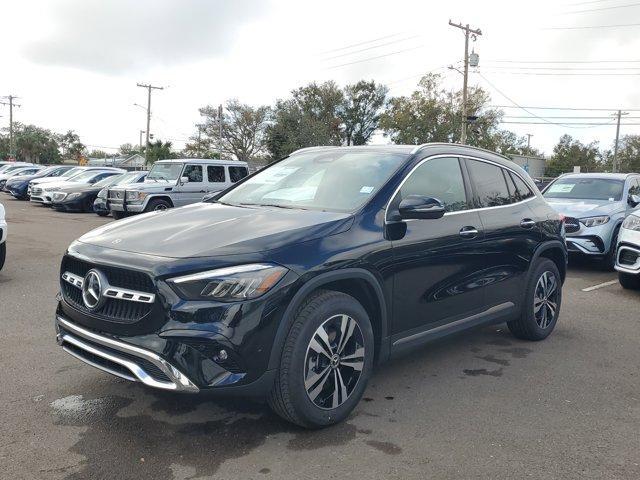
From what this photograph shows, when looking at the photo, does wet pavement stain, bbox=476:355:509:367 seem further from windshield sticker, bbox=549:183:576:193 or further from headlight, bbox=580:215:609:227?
windshield sticker, bbox=549:183:576:193

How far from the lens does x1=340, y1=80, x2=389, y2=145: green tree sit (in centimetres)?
6656

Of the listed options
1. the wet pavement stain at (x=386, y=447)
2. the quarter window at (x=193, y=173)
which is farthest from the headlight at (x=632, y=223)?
the quarter window at (x=193, y=173)

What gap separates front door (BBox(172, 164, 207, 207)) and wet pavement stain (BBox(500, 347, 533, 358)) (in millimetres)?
11809

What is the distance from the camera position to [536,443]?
11.1 ft

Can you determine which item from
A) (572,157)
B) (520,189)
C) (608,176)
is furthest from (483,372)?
(572,157)

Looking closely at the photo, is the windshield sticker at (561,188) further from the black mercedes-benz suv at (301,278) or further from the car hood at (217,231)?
the car hood at (217,231)

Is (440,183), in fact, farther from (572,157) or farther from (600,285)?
(572,157)

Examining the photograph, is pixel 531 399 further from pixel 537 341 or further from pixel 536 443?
pixel 537 341

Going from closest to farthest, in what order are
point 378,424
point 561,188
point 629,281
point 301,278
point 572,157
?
point 301,278, point 378,424, point 629,281, point 561,188, point 572,157

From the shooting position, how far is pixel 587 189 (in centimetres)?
1048

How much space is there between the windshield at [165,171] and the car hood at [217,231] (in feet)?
40.6

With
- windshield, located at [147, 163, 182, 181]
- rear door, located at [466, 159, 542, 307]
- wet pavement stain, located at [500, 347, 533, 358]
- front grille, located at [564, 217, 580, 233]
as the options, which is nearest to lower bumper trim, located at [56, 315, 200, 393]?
rear door, located at [466, 159, 542, 307]

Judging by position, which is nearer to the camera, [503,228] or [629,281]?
[503,228]

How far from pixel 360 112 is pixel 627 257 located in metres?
61.2
